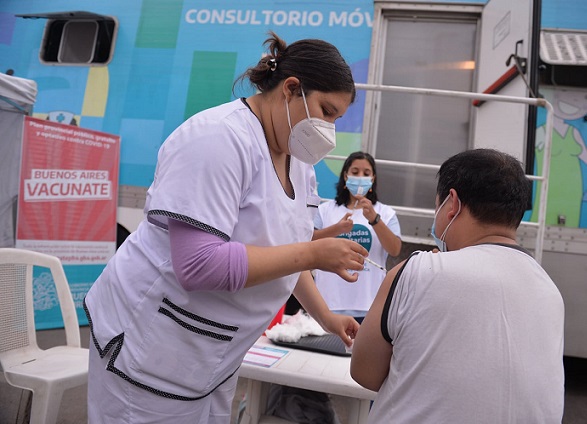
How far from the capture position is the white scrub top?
2.78 feet

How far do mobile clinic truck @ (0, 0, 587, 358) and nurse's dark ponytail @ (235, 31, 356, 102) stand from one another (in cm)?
191

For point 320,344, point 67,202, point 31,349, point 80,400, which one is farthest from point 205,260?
point 67,202

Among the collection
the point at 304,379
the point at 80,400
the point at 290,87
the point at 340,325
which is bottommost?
the point at 80,400

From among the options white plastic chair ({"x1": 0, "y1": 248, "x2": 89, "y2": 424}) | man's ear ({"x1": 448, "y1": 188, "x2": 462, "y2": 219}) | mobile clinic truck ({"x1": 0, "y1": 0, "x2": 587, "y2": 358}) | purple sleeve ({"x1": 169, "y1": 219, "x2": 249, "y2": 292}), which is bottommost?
white plastic chair ({"x1": 0, "y1": 248, "x2": 89, "y2": 424})

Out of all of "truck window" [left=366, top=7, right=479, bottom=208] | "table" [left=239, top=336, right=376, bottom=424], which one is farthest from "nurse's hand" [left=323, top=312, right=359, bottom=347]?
"truck window" [left=366, top=7, right=479, bottom=208]

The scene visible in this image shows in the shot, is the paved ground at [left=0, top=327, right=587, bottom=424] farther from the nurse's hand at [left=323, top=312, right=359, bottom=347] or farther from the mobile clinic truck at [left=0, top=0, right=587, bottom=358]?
the nurse's hand at [left=323, top=312, right=359, bottom=347]

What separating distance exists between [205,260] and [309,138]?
447 mm

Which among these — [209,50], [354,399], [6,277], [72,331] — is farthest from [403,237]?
[209,50]

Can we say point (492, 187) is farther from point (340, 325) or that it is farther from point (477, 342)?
point (340, 325)

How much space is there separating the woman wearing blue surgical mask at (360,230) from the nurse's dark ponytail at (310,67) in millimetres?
1168

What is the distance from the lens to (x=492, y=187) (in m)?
1.00

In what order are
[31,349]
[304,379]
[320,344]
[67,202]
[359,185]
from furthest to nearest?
[67,202] → [359,185] → [31,349] → [320,344] → [304,379]

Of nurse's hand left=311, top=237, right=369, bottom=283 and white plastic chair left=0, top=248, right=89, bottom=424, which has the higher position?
nurse's hand left=311, top=237, right=369, bottom=283

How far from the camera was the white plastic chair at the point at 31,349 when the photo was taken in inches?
67.9
